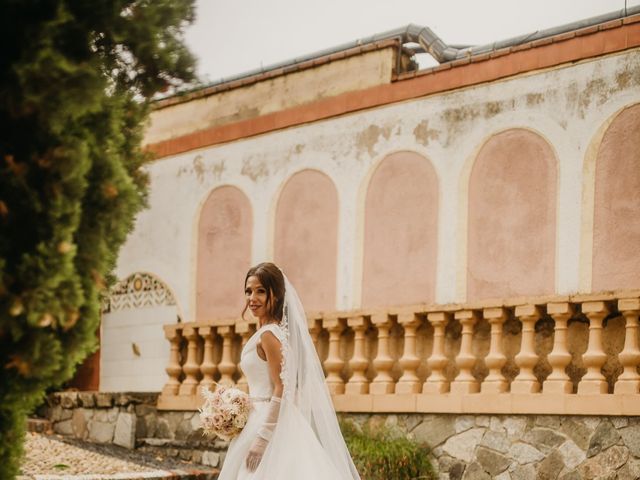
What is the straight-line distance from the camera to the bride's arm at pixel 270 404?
5.85 meters

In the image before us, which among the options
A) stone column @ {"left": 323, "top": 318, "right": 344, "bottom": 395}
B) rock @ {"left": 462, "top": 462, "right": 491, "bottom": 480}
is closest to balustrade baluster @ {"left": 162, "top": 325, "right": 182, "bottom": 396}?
stone column @ {"left": 323, "top": 318, "right": 344, "bottom": 395}

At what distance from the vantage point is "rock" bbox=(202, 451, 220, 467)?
31.2ft

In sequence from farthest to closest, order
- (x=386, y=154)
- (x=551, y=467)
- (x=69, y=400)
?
(x=69, y=400)
(x=386, y=154)
(x=551, y=467)

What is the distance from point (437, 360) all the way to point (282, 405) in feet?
7.94

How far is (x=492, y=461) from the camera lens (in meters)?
7.55

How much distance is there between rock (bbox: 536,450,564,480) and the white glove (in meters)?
2.36

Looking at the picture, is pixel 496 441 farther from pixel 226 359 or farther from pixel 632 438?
pixel 226 359

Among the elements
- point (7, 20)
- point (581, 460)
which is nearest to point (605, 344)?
point (581, 460)

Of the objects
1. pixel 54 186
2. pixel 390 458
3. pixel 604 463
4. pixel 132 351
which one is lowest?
pixel 390 458

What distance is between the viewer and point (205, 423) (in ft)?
19.9

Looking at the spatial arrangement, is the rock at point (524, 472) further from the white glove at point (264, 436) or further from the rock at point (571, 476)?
the white glove at point (264, 436)

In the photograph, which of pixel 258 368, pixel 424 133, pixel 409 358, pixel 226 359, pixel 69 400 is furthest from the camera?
pixel 69 400

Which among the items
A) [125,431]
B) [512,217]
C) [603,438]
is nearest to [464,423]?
[603,438]

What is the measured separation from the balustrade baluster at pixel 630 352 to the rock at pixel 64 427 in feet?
19.2
